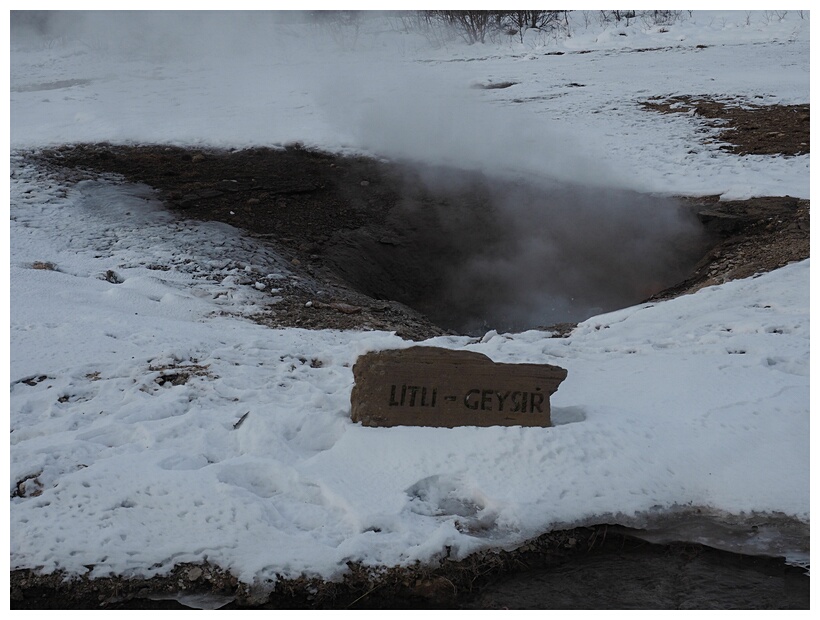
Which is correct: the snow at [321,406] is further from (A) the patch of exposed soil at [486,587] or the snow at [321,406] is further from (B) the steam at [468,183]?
(B) the steam at [468,183]

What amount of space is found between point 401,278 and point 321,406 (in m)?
3.67

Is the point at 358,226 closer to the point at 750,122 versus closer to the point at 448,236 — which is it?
the point at 448,236

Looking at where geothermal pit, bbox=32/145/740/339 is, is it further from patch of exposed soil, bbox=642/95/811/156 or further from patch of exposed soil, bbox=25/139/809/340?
patch of exposed soil, bbox=642/95/811/156

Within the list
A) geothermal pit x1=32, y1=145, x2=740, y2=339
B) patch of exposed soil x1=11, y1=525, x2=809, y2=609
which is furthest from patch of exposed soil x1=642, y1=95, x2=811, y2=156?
patch of exposed soil x1=11, y1=525, x2=809, y2=609

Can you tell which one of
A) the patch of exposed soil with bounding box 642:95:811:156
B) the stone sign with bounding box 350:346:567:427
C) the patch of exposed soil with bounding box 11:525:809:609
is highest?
the patch of exposed soil with bounding box 642:95:811:156

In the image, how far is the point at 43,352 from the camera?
5094 mm

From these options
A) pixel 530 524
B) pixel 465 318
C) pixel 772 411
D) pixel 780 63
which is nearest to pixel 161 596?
pixel 530 524

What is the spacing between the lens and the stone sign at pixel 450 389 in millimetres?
4148

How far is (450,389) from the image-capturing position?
4184 millimetres

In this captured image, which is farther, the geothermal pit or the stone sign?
the geothermal pit

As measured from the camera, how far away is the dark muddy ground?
123 inches

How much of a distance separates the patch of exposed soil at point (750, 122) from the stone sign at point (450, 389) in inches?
280

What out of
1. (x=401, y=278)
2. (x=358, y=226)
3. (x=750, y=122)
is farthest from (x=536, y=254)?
(x=750, y=122)

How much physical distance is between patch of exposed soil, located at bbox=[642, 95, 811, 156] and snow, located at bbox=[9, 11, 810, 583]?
39 centimetres
